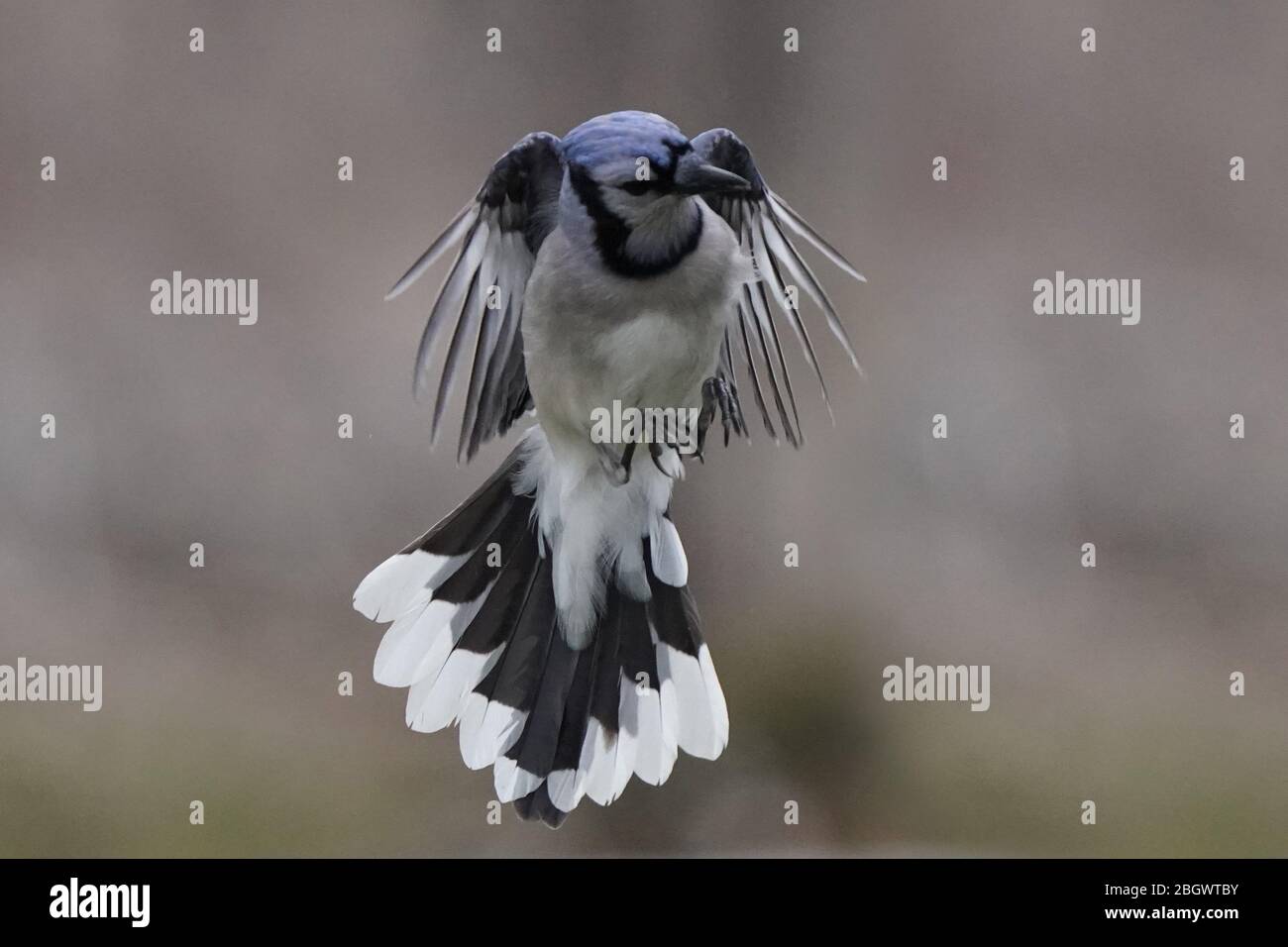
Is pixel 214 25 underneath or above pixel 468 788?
above

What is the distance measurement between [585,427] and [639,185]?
1.80 feet

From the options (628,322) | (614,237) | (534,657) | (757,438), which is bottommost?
(534,657)

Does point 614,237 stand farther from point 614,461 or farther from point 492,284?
point 614,461

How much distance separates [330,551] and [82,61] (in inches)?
79.6

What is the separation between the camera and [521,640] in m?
2.91

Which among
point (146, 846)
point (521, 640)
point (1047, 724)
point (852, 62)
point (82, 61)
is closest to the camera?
point (521, 640)

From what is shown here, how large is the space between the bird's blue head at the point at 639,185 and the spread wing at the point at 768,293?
0.23 metres

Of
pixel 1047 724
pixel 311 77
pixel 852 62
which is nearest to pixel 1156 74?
pixel 852 62

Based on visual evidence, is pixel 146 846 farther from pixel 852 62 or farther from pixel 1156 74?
pixel 1156 74

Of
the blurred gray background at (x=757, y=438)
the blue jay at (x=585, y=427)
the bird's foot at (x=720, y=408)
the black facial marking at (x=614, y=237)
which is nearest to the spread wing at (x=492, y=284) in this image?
the blue jay at (x=585, y=427)

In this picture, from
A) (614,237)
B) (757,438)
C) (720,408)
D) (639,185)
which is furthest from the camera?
(757,438)

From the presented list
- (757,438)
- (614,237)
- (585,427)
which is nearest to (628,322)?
(614,237)

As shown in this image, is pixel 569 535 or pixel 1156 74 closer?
pixel 569 535

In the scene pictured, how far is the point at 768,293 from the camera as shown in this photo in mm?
2852
